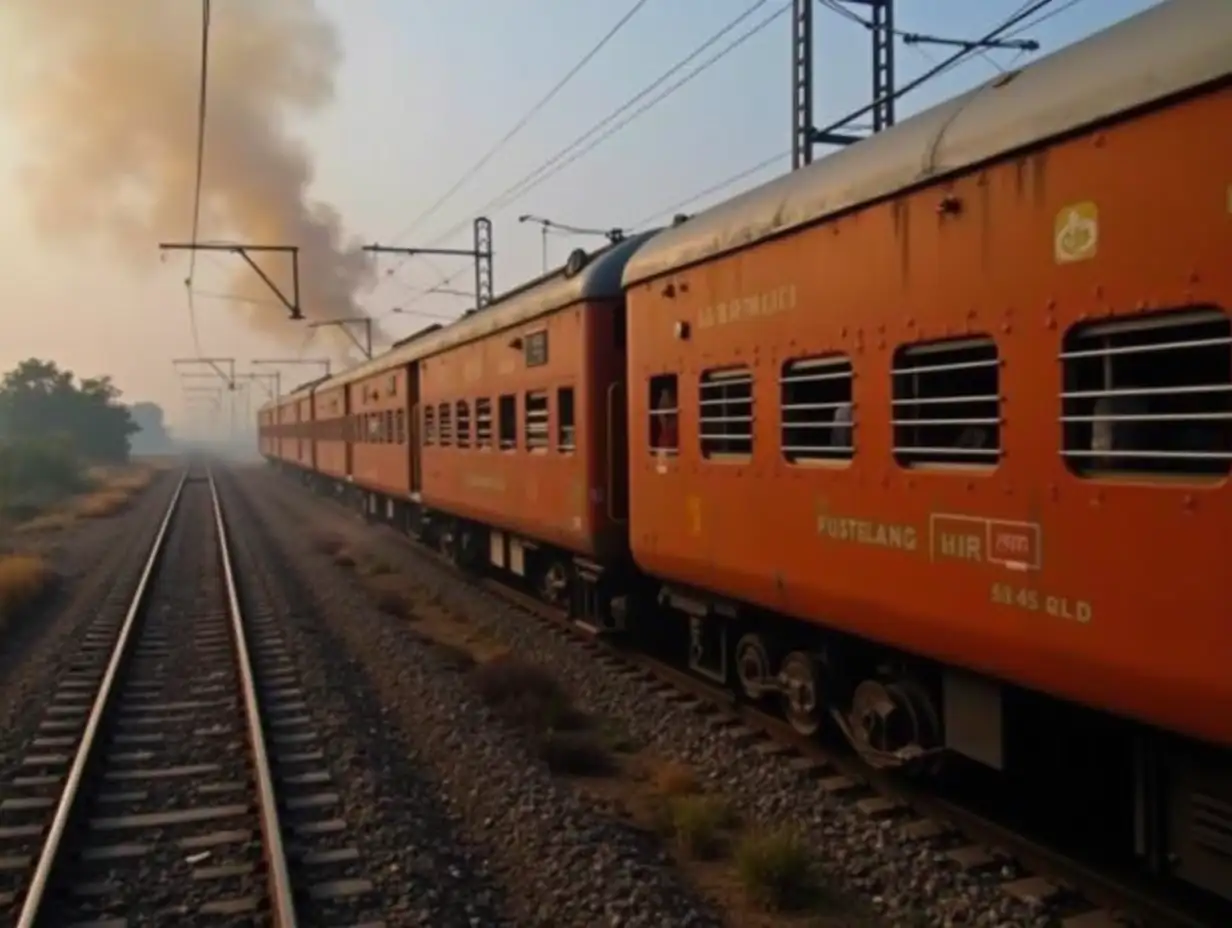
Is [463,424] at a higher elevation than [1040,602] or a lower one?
higher

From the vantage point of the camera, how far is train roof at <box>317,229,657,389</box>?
11.3 meters

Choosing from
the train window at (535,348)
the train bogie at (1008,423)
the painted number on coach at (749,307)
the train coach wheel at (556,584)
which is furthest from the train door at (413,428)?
the train bogie at (1008,423)

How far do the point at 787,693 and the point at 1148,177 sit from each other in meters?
4.58

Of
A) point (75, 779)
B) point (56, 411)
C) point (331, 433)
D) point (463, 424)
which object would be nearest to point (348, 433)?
point (331, 433)

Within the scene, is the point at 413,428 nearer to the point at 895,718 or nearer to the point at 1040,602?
the point at 895,718

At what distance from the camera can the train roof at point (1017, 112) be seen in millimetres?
4414

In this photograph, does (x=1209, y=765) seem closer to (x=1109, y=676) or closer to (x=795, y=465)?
(x=1109, y=676)

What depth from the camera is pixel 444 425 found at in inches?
722

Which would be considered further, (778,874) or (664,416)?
(664,416)

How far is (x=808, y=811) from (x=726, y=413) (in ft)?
8.47

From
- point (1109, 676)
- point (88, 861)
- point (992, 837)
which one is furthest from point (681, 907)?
point (88, 861)

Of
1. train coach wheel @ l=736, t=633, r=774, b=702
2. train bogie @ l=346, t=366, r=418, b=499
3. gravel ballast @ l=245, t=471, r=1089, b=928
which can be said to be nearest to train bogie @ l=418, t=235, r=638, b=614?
gravel ballast @ l=245, t=471, r=1089, b=928

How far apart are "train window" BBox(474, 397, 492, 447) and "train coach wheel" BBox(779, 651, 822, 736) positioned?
758 cm

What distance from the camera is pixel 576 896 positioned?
618 centimetres
